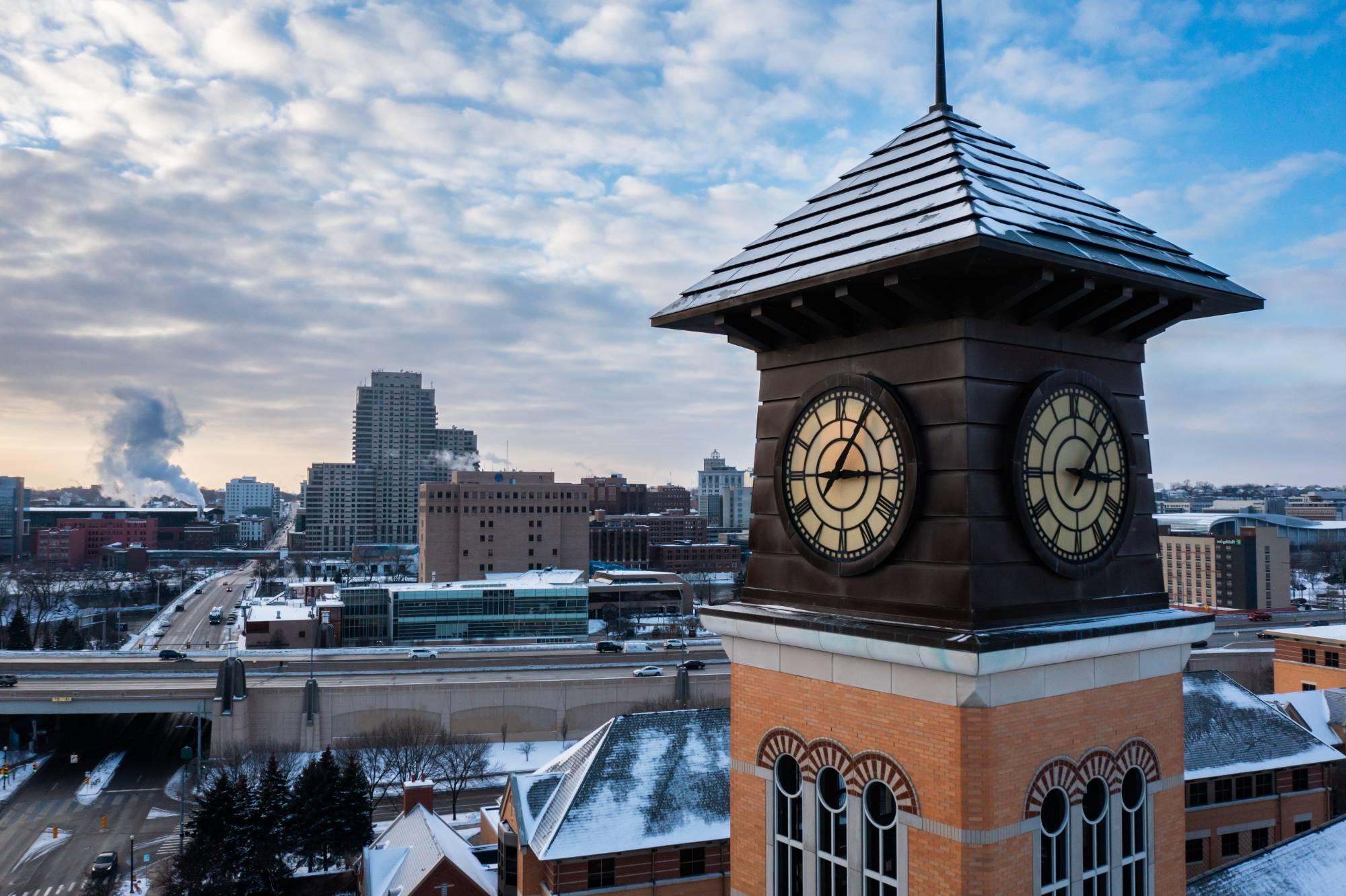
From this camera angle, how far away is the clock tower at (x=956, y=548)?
6.90 metres

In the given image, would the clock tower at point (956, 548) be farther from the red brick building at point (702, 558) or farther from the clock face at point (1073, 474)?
the red brick building at point (702, 558)

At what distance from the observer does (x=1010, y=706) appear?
276 inches

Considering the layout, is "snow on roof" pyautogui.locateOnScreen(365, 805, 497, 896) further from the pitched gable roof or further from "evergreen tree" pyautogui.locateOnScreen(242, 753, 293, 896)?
the pitched gable roof

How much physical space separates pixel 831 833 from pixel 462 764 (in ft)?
160

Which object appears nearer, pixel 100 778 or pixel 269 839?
pixel 269 839

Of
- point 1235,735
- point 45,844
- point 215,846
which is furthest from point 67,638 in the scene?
point 1235,735

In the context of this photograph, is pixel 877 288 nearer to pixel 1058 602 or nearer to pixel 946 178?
pixel 946 178

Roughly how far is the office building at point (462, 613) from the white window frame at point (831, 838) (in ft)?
291

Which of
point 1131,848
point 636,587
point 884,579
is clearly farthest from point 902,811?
point 636,587

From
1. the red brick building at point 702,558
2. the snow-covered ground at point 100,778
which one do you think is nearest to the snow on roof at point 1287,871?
the snow-covered ground at point 100,778

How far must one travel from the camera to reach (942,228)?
6.73 meters

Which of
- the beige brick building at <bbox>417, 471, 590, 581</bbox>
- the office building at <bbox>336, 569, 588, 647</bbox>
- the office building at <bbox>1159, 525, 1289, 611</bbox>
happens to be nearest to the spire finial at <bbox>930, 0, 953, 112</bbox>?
the office building at <bbox>336, 569, 588, 647</bbox>

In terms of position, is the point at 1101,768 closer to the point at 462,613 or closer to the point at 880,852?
the point at 880,852

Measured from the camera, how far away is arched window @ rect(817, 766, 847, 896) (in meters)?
7.73
